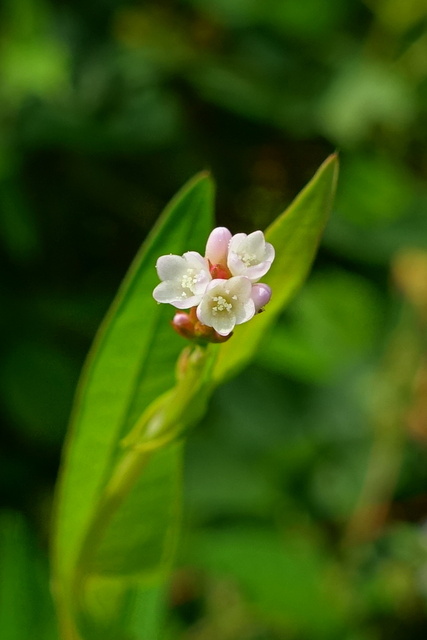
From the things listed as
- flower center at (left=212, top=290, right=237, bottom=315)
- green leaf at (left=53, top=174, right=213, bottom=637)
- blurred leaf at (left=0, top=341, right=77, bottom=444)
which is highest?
flower center at (left=212, top=290, right=237, bottom=315)

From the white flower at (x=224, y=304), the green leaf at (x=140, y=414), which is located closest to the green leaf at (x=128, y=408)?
the green leaf at (x=140, y=414)

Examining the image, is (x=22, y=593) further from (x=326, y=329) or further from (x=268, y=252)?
(x=326, y=329)

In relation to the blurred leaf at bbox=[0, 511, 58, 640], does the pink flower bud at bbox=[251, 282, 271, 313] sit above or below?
above

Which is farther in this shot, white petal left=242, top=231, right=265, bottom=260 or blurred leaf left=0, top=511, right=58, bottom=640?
blurred leaf left=0, top=511, right=58, bottom=640

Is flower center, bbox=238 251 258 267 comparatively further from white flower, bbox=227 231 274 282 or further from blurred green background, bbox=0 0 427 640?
blurred green background, bbox=0 0 427 640

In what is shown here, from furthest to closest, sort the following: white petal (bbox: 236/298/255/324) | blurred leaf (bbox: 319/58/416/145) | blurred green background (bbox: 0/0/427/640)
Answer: blurred leaf (bbox: 319/58/416/145) < blurred green background (bbox: 0/0/427/640) < white petal (bbox: 236/298/255/324)

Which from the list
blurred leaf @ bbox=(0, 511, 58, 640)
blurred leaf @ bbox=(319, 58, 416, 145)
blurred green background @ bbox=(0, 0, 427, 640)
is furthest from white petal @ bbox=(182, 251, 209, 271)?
blurred leaf @ bbox=(319, 58, 416, 145)

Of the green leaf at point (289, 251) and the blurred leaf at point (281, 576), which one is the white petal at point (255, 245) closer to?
the green leaf at point (289, 251)

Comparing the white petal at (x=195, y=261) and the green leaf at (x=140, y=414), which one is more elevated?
the white petal at (x=195, y=261)
